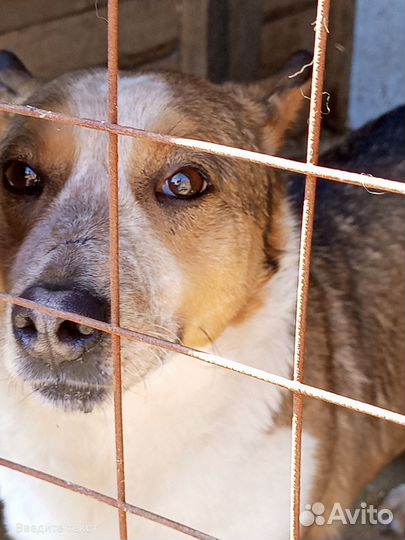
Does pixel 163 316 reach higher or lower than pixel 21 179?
lower

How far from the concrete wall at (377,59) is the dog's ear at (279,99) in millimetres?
2360

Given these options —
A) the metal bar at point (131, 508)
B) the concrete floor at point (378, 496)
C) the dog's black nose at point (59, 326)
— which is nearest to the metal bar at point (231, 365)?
the dog's black nose at point (59, 326)

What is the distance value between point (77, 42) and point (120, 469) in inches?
107

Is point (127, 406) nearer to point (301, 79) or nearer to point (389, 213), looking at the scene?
point (301, 79)

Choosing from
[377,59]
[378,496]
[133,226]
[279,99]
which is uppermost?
[377,59]

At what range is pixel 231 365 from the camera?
1.62m

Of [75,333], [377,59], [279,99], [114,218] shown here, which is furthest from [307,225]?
[377,59]

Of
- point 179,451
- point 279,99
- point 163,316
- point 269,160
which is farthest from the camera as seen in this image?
point 279,99

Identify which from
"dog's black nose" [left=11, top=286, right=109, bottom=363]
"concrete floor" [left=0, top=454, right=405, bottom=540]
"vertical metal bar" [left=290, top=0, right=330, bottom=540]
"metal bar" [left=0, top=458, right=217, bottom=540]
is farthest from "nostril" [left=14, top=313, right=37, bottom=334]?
"concrete floor" [left=0, top=454, right=405, bottom=540]

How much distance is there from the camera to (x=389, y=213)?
10.6 ft

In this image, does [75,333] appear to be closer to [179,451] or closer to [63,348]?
[63,348]

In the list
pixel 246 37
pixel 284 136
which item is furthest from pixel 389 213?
pixel 246 37

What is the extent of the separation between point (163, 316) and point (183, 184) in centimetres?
36

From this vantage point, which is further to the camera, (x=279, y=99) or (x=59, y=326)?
(x=279, y=99)
